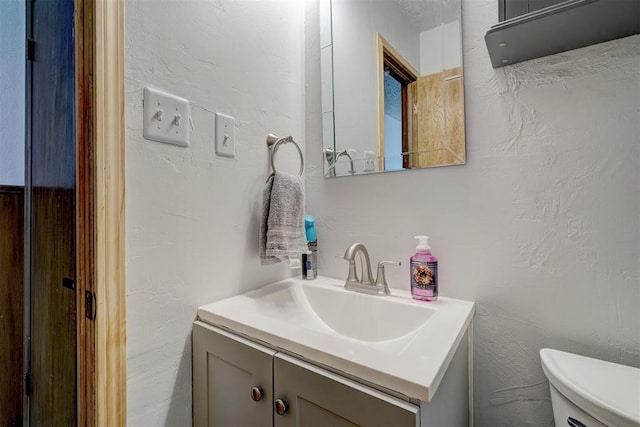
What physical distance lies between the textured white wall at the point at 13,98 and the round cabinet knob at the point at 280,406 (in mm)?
1553

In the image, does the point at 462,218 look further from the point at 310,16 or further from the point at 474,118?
the point at 310,16

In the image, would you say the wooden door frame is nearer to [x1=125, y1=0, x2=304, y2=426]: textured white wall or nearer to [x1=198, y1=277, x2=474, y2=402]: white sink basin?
[x1=125, y1=0, x2=304, y2=426]: textured white wall

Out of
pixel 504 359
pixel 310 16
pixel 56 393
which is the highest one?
pixel 310 16

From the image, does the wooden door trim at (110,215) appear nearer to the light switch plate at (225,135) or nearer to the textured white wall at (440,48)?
the light switch plate at (225,135)

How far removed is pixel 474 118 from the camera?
2.62ft

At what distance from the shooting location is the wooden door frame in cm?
60

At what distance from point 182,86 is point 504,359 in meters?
1.14

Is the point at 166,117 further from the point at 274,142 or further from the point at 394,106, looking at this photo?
the point at 394,106

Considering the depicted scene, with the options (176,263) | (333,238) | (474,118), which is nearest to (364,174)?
(333,238)

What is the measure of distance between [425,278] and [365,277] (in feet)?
0.68

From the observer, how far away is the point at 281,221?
0.88 m

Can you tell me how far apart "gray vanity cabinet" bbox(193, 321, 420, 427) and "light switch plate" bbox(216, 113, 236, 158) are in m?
0.50

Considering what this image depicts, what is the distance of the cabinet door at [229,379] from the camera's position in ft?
1.99

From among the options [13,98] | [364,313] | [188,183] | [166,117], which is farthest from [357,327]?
[13,98]
